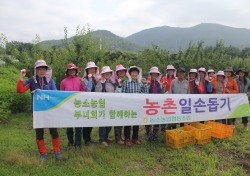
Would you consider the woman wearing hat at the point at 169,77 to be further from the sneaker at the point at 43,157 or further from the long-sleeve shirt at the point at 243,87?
the sneaker at the point at 43,157

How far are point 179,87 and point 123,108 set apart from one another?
1.89 meters

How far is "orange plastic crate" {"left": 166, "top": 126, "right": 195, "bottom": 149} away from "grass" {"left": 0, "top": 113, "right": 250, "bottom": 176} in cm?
14

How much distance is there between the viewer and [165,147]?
253 inches

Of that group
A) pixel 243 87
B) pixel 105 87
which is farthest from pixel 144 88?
pixel 243 87

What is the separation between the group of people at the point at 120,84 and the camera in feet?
17.2

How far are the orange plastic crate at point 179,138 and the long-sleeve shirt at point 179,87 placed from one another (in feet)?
3.52

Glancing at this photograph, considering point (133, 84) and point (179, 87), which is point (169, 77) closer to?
point (179, 87)

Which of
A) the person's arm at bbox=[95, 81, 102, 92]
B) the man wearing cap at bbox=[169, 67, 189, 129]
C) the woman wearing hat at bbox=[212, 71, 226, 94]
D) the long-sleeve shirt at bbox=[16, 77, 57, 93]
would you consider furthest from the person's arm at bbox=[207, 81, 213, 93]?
the long-sleeve shirt at bbox=[16, 77, 57, 93]

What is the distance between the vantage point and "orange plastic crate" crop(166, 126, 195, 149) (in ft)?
20.6

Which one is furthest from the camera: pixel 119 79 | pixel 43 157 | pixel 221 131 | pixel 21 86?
pixel 221 131

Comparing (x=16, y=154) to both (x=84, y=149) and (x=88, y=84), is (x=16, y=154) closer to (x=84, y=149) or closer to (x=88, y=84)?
(x=84, y=149)

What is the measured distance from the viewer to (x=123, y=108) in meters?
5.95

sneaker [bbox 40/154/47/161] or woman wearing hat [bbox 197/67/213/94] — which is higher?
woman wearing hat [bbox 197/67/213/94]

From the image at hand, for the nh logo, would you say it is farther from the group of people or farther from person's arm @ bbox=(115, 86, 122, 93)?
person's arm @ bbox=(115, 86, 122, 93)
